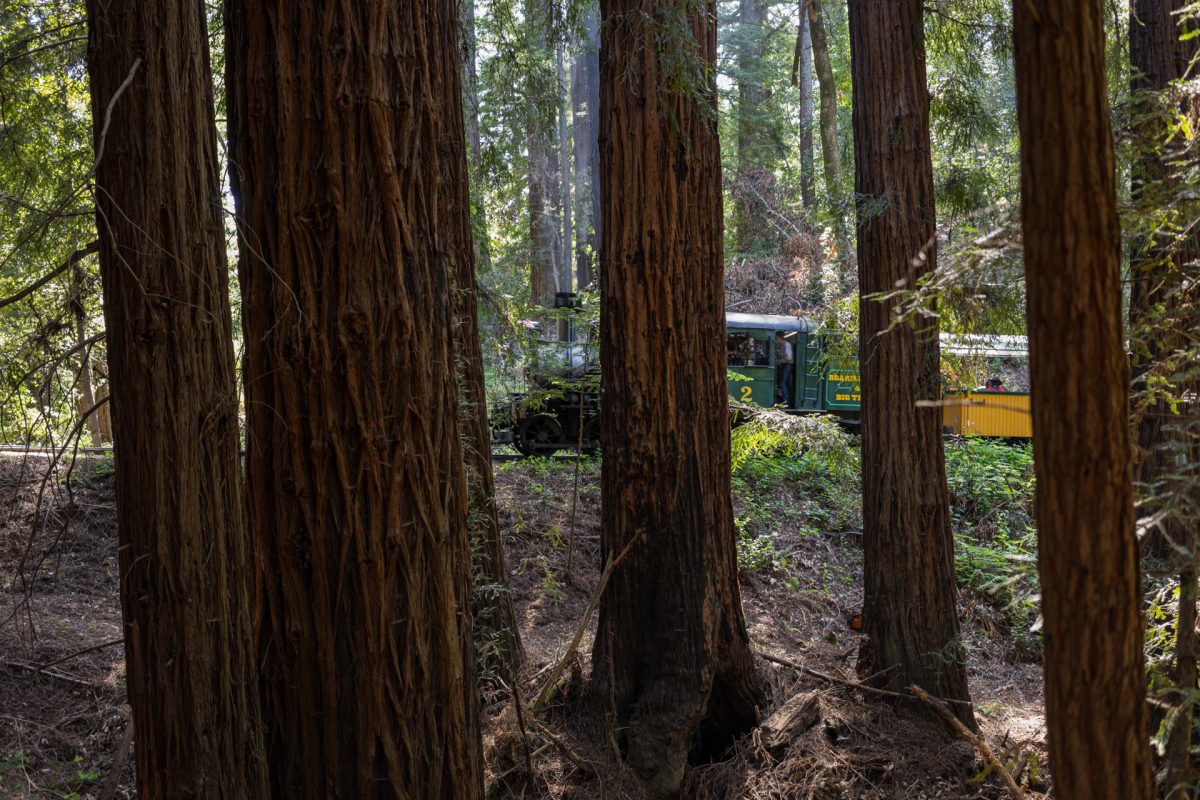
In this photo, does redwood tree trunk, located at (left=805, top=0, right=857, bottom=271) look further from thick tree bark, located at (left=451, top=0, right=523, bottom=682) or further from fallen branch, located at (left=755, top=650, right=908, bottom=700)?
thick tree bark, located at (left=451, top=0, right=523, bottom=682)

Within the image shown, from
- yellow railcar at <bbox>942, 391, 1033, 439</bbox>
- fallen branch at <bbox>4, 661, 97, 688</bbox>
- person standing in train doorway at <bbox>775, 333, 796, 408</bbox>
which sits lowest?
fallen branch at <bbox>4, 661, 97, 688</bbox>

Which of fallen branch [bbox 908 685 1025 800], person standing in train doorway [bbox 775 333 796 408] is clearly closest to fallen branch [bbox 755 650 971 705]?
fallen branch [bbox 908 685 1025 800]

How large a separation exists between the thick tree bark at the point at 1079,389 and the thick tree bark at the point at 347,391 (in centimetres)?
197

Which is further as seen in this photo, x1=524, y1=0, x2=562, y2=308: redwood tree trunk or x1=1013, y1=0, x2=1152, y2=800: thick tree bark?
x1=524, y1=0, x2=562, y2=308: redwood tree trunk

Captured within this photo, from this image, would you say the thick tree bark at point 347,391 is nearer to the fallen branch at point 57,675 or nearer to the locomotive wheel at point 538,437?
the fallen branch at point 57,675

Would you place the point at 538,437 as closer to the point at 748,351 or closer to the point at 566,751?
the point at 748,351

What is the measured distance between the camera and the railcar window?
1670 centimetres

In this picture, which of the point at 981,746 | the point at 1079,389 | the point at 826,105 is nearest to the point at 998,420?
the point at 826,105

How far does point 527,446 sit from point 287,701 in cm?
1147

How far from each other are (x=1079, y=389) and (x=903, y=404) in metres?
4.38

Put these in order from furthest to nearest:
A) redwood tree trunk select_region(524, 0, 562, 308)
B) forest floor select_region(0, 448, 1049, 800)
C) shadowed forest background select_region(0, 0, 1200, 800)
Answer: redwood tree trunk select_region(524, 0, 562, 308) < forest floor select_region(0, 448, 1049, 800) < shadowed forest background select_region(0, 0, 1200, 800)

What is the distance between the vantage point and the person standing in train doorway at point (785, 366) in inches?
670

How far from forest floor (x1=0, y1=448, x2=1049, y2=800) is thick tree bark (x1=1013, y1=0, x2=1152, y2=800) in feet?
2.80

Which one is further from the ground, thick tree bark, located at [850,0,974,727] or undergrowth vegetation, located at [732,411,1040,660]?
thick tree bark, located at [850,0,974,727]
